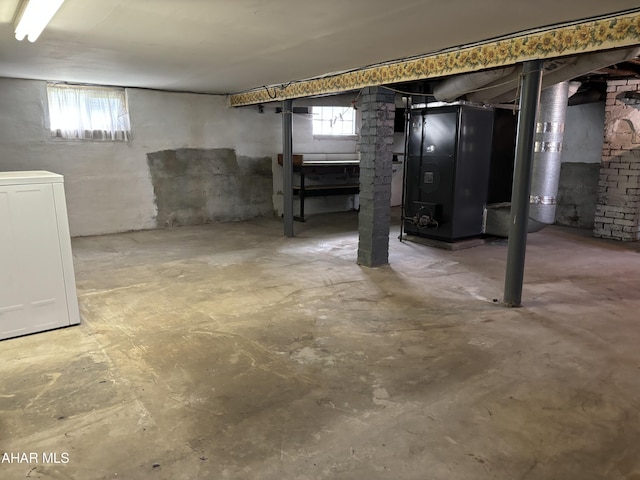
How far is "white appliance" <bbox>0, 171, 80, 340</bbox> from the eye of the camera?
3.14 metres

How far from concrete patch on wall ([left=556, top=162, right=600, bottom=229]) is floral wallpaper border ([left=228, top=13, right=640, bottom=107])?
5046 millimetres

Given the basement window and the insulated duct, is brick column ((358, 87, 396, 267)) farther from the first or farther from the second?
the basement window

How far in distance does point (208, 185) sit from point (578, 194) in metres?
6.64

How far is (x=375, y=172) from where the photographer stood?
5.06 meters

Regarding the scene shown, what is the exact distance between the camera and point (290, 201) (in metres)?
6.84

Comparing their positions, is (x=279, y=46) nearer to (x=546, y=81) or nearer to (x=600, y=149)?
(x=546, y=81)

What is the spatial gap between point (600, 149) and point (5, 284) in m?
8.52

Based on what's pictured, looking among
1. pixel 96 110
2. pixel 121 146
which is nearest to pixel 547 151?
pixel 121 146

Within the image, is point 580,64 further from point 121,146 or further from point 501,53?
point 121,146

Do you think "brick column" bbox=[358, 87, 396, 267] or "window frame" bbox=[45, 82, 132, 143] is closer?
"brick column" bbox=[358, 87, 396, 267]

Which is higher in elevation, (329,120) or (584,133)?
(329,120)

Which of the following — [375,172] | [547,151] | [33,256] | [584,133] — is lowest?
[33,256]

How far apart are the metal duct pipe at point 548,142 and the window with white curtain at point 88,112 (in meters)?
5.93

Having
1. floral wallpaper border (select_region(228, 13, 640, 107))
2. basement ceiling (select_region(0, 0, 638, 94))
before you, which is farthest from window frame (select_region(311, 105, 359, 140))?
basement ceiling (select_region(0, 0, 638, 94))
